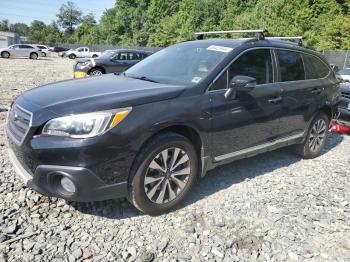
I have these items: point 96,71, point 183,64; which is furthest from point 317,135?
point 96,71

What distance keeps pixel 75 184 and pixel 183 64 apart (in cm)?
203

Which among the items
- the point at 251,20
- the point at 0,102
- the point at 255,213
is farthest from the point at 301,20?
the point at 255,213

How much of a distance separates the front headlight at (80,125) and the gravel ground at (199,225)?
0.94 m

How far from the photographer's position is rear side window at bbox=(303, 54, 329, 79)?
544 cm

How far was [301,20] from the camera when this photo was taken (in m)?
37.1

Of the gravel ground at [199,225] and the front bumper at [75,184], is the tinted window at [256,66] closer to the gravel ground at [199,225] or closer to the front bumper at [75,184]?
the gravel ground at [199,225]

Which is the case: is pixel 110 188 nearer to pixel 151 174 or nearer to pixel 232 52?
pixel 151 174

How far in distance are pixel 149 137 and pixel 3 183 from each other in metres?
1.98

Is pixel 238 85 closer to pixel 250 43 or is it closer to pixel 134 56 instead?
pixel 250 43

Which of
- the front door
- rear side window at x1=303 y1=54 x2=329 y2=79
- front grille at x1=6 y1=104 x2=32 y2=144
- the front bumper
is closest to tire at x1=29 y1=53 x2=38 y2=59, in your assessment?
rear side window at x1=303 y1=54 x2=329 y2=79

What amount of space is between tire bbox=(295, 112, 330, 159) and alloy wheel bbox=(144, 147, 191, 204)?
2.53m

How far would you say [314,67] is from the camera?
220 inches

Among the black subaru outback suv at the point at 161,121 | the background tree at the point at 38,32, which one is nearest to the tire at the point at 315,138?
the black subaru outback suv at the point at 161,121

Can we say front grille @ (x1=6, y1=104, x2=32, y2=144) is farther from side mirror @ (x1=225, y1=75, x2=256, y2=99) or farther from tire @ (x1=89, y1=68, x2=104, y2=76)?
tire @ (x1=89, y1=68, x2=104, y2=76)
